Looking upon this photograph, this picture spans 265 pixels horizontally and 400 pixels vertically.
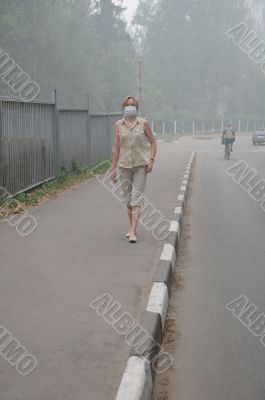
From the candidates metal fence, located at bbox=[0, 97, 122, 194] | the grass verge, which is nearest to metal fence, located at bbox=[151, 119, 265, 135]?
metal fence, located at bbox=[0, 97, 122, 194]

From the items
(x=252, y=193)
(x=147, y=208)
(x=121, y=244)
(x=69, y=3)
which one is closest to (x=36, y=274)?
(x=121, y=244)

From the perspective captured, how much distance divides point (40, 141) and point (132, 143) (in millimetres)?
5277

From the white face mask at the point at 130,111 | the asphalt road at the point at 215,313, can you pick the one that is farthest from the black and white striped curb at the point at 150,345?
the white face mask at the point at 130,111

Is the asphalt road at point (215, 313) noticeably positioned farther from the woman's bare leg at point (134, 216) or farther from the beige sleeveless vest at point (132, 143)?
the beige sleeveless vest at point (132, 143)

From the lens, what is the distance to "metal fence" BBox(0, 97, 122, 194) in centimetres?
991

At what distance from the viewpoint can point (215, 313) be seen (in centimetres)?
500

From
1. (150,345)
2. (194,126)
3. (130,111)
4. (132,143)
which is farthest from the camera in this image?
(194,126)

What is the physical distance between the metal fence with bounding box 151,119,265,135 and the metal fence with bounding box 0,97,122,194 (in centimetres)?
5022

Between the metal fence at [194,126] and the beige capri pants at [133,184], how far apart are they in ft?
193

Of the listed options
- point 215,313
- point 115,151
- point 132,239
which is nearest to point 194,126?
point 115,151

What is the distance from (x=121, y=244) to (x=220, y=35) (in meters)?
86.4

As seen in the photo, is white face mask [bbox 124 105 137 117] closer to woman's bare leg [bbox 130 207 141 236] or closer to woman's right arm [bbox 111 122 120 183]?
woman's right arm [bbox 111 122 120 183]

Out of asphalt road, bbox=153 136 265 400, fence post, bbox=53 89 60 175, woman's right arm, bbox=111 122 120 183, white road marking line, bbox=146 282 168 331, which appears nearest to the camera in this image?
asphalt road, bbox=153 136 265 400

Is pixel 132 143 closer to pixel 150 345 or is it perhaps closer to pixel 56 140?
pixel 150 345
